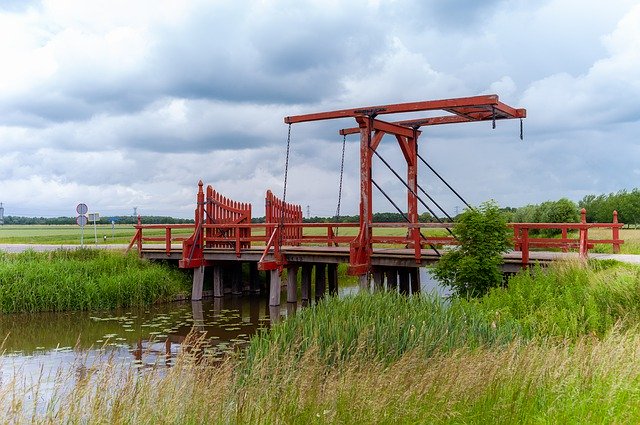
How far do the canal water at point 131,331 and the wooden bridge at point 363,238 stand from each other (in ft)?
4.70

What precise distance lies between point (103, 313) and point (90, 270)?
2.56 m

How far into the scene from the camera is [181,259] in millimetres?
22828

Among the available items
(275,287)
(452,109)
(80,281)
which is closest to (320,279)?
(275,287)

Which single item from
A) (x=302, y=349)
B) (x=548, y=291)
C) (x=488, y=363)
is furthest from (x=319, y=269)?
(x=488, y=363)

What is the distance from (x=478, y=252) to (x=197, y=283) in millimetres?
11401

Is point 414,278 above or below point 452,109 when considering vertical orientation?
below

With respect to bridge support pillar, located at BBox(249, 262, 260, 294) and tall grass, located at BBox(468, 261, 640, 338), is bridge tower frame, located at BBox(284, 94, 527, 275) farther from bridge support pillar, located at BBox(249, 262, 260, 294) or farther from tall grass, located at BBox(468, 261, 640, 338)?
bridge support pillar, located at BBox(249, 262, 260, 294)

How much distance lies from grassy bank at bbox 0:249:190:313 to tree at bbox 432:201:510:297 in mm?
10838

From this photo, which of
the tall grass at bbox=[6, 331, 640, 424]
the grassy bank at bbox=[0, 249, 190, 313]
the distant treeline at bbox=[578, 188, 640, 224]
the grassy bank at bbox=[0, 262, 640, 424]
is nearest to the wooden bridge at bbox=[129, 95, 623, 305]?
the grassy bank at bbox=[0, 249, 190, 313]

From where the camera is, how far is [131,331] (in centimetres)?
1619

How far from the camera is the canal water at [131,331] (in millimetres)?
12766

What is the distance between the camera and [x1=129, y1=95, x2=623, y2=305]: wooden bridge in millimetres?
16484

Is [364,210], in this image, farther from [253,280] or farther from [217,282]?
[253,280]

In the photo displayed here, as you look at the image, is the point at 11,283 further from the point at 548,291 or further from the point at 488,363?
the point at 488,363
